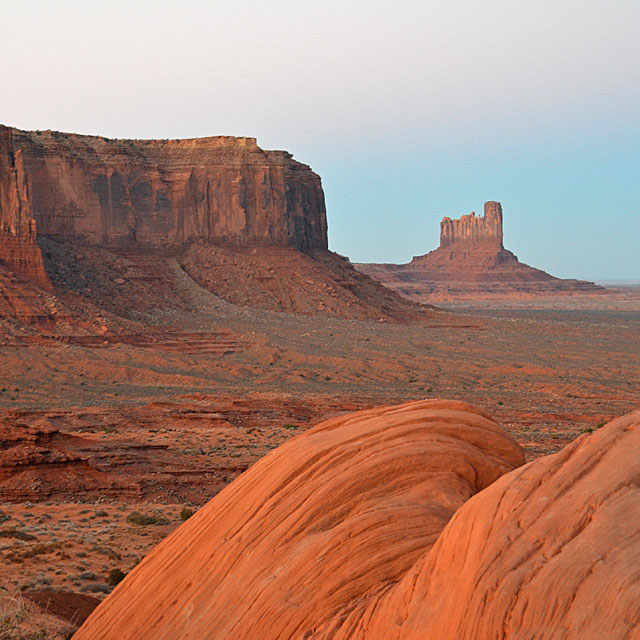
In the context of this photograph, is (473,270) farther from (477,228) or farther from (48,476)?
(48,476)

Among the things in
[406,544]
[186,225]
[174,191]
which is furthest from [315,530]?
[174,191]

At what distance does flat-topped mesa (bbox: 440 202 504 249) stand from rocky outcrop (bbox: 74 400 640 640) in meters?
155

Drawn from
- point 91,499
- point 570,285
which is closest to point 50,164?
point 91,499

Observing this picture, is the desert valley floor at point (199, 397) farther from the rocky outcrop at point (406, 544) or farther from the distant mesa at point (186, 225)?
the distant mesa at point (186, 225)

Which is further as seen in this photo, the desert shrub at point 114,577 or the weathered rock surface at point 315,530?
the desert shrub at point 114,577

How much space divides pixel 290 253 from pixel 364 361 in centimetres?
3140

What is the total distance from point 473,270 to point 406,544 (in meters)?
154

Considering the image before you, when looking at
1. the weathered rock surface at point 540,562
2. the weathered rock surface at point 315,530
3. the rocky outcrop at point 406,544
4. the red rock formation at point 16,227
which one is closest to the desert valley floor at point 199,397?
the weathered rock surface at point 315,530

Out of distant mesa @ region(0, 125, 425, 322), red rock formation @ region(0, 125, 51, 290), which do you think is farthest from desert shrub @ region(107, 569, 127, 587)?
distant mesa @ region(0, 125, 425, 322)

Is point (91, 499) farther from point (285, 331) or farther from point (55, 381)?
→ point (285, 331)

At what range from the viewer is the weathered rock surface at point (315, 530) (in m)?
5.63

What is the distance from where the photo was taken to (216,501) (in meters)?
7.04

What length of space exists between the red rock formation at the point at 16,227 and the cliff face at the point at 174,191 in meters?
14.5

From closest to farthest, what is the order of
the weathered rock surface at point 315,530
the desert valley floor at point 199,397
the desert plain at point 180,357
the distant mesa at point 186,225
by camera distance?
the weathered rock surface at point 315,530
the desert valley floor at point 199,397
the desert plain at point 180,357
the distant mesa at point 186,225
